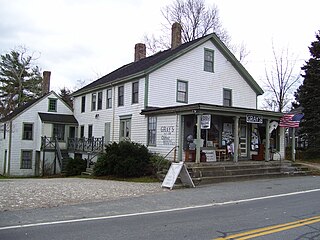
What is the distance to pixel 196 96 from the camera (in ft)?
79.9

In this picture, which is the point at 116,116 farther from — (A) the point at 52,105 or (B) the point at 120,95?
(A) the point at 52,105

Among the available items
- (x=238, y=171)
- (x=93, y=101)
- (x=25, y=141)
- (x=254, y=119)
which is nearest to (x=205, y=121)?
(x=238, y=171)

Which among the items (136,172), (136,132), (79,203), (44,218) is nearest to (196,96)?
(136,132)

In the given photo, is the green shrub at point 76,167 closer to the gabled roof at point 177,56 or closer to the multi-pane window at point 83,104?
the gabled roof at point 177,56

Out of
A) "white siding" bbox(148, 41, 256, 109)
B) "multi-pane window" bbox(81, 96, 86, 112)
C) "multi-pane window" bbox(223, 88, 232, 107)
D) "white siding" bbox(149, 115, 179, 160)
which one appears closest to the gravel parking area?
"white siding" bbox(149, 115, 179, 160)

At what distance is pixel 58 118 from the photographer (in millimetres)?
32531

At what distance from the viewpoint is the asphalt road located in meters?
6.87

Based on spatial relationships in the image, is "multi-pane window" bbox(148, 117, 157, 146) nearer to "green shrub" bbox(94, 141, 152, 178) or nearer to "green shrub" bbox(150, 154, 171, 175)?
"green shrub" bbox(94, 141, 152, 178)

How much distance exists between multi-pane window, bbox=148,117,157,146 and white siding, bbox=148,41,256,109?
127 cm

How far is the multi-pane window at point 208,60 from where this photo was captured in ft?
82.1

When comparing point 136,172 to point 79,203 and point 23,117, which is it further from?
point 23,117

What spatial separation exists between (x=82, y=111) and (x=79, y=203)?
22107mm

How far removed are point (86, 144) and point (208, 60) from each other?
11846 mm

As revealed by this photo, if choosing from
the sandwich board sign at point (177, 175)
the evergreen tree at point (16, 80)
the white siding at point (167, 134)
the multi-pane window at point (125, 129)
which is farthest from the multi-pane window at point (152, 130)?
the evergreen tree at point (16, 80)
